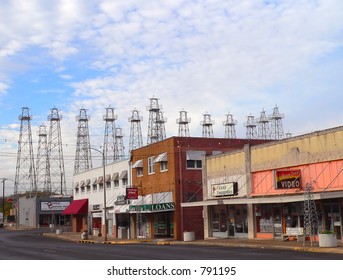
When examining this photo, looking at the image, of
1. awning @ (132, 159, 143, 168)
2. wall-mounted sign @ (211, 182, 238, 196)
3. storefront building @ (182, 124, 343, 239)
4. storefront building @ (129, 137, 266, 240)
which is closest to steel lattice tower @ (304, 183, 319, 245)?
storefront building @ (182, 124, 343, 239)

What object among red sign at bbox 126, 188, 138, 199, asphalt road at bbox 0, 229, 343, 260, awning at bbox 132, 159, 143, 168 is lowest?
asphalt road at bbox 0, 229, 343, 260

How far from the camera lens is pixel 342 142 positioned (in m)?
29.1

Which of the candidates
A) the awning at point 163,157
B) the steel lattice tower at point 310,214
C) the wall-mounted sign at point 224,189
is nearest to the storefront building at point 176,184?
the awning at point 163,157

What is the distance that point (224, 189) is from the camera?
3931 cm

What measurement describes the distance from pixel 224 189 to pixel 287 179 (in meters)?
7.60

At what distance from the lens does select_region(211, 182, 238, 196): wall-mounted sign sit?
38281mm

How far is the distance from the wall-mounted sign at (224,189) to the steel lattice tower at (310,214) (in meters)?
7.76

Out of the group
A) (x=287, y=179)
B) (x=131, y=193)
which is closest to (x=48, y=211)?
(x=131, y=193)

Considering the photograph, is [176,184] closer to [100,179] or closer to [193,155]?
[193,155]

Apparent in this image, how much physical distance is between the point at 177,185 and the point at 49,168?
71.5 meters

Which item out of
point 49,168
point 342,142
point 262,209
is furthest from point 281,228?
point 49,168

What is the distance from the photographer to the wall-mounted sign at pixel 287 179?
32.2 m

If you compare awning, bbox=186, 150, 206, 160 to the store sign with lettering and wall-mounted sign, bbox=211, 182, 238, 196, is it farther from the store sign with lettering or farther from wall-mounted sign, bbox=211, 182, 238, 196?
wall-mounted sign, bbox=211, 182, 238, 196

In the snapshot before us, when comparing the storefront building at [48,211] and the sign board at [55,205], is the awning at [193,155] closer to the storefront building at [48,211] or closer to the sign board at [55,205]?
the storefront building at [48,211]
